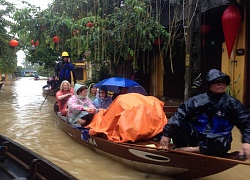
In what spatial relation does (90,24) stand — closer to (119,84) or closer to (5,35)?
(119,84)

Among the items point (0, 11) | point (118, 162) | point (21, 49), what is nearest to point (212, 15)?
point (118, 162)

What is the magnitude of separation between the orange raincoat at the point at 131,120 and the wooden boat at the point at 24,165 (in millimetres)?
1468

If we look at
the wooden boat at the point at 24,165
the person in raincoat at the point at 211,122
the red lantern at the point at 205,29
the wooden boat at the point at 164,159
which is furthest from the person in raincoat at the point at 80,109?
the red lantern at the point at 205,29

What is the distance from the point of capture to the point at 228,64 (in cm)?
866

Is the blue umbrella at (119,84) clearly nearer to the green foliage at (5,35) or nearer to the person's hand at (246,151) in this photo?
the person's hand at (246,151)

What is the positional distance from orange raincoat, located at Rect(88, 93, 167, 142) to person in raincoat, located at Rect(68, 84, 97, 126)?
0.48 meters

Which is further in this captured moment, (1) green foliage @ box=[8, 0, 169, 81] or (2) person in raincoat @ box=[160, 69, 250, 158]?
(1) green foliage @ box=[8, 0, 169, 81]

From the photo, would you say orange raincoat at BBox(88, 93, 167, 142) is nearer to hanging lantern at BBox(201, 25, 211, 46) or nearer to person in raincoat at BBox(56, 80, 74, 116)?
person in raincoat at BBox(56, 80, 74, 116)

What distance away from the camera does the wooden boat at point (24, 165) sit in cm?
291

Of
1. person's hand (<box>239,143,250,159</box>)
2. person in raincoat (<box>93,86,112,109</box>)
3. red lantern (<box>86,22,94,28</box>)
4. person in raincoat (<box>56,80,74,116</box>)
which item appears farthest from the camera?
red lantern (<box>86,22,94,28</box>)

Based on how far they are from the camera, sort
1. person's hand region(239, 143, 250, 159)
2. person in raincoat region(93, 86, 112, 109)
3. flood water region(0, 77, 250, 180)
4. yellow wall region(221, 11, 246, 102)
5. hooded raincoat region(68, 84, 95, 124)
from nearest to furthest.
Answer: person's hand region(239, 143, 250, 159) < flood water region(0, 77, 250, 180) < hooded raincoat region(68, 84, 95, 124) < person in raincoat region(93, 86, 112, 109) < yellow wall region(221, 11, 246, 102)

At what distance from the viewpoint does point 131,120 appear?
15.0 feet

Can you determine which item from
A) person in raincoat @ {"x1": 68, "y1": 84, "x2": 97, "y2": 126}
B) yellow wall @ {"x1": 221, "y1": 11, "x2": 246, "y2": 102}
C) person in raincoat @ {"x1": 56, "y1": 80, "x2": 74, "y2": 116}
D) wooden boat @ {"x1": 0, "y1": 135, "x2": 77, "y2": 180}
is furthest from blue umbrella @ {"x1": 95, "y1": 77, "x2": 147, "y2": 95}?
wooden boat @ {"x1": 0, "y1": 135, "x2": 77, "y2": 180}

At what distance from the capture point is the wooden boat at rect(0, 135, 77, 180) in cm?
291
